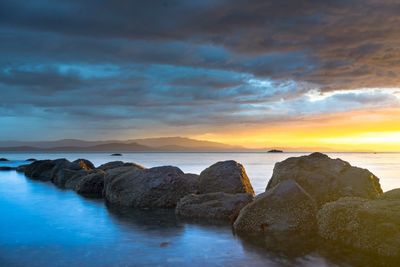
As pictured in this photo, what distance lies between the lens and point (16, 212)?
56.6ft

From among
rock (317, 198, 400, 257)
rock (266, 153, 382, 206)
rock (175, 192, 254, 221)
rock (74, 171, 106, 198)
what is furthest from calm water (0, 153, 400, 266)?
rock (74, 171, 106, 198)

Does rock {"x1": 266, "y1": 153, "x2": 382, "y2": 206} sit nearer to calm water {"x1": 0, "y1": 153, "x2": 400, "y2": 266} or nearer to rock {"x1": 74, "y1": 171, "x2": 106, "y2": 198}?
calm water {"x1": 0, "y1": 153, "x2": 400, "y2": 266}

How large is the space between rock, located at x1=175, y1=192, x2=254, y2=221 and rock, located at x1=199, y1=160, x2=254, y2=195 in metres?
1.77

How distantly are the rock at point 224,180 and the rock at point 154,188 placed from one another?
2.43 ft

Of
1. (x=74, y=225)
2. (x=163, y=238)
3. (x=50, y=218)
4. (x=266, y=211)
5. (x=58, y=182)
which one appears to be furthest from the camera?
(x=58, y=182)

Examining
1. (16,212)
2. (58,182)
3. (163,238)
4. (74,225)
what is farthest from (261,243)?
(58,182)

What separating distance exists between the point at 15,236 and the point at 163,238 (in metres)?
4.31

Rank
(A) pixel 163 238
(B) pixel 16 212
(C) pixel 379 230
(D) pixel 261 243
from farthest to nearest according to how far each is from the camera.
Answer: (B) pixel 16 212 → (A) pixel 163 238 → (D) pixel 261 243 → (C) pixel 379 230

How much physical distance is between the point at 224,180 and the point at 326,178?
4.27 meters

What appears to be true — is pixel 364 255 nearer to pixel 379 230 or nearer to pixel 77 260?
pixel 379 230

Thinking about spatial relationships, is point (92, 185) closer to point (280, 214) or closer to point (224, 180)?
point (224, 180)

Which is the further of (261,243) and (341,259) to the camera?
(261,243)

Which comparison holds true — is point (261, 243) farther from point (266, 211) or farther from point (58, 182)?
point (58, 182)

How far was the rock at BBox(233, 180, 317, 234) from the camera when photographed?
505 inches
